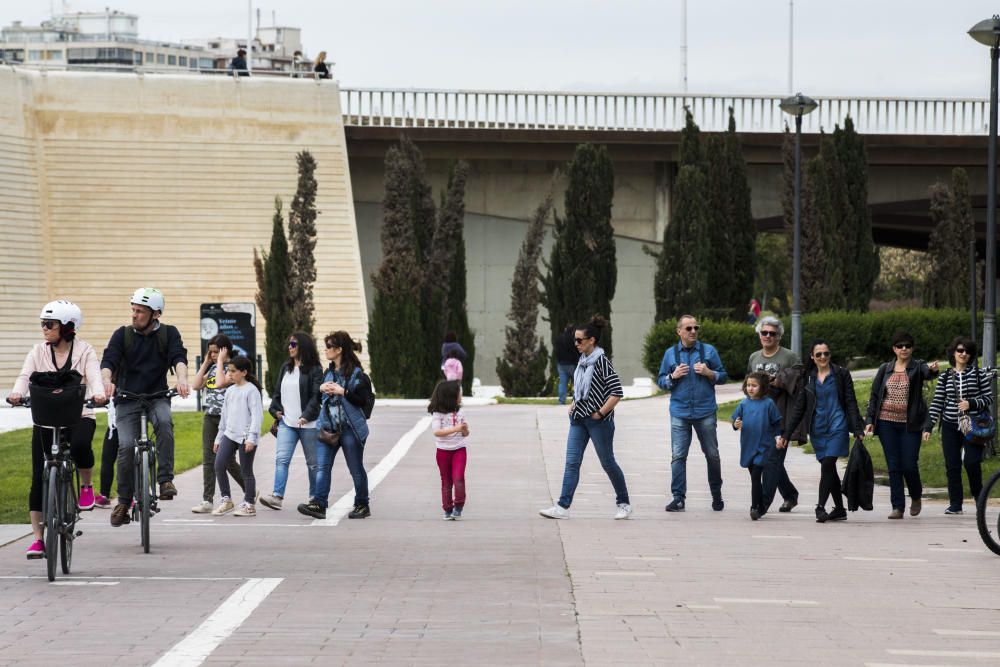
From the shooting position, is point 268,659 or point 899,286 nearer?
point 268,659

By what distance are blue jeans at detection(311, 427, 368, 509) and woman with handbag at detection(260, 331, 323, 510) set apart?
0.27 metres

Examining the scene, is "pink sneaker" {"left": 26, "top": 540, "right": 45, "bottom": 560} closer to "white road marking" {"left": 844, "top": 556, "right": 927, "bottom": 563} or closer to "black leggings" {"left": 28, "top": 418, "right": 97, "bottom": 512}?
"black leggings" {"left": 28, "top": 418, "right": 97, "bottom": 512}

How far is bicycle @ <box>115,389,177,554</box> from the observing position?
11992mm

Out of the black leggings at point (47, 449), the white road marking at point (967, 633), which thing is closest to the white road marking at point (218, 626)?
the black leggings at point (47, 449)

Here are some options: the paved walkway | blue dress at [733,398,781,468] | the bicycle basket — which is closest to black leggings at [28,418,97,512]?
the bicycle basket

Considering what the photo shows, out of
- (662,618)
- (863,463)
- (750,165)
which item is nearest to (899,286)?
(750,165)

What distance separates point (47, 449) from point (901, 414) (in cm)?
760

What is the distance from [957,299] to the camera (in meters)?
44.3

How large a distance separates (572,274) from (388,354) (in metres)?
5.40

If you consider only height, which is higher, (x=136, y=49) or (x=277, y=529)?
(x=136, y=49)

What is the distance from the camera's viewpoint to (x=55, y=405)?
36.1 ft

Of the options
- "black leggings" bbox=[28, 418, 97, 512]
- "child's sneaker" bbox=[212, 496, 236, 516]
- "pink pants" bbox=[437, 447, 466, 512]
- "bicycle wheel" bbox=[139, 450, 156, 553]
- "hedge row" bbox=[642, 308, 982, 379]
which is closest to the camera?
"black leggings" bbox=[28, 418, 97, 512]

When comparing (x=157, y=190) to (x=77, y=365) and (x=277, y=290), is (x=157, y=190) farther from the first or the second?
(x=77, y=365)

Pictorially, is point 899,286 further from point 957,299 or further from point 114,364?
point 114,364
